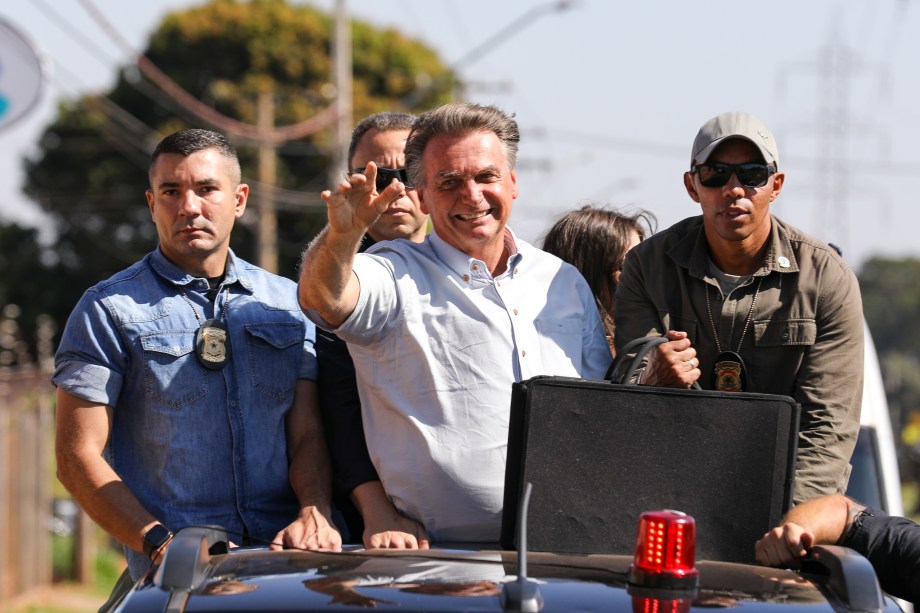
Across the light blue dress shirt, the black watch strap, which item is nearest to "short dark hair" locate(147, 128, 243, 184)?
the light blue dress shirt

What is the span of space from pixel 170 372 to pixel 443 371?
0.87 m

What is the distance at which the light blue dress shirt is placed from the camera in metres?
3.61

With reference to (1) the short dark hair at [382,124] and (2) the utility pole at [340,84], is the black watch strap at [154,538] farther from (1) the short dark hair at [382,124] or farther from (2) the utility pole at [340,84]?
(2) the utility pole at [340,84]

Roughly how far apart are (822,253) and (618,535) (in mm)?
1259

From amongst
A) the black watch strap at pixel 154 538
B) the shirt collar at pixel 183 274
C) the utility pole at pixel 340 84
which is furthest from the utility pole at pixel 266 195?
the black watch strap at pixel 154 538

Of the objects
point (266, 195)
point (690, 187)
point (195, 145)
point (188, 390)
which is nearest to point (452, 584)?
point (188, 390)

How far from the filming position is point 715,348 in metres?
3.92

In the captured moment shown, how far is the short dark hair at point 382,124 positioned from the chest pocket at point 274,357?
2.80ft

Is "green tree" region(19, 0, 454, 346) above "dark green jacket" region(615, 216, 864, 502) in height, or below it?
above

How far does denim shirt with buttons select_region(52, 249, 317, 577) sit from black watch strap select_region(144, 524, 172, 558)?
228 mm

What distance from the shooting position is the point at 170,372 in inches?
159

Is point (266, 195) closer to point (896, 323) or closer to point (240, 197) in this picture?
point (240, 197)

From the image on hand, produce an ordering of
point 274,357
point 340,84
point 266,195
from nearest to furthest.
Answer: point 274,357 → point 340,84 → point 266,195

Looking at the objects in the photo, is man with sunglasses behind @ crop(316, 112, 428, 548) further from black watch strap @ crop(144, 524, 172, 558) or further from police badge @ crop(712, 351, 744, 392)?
police badge @ crop(712, 351, 744, 392)
